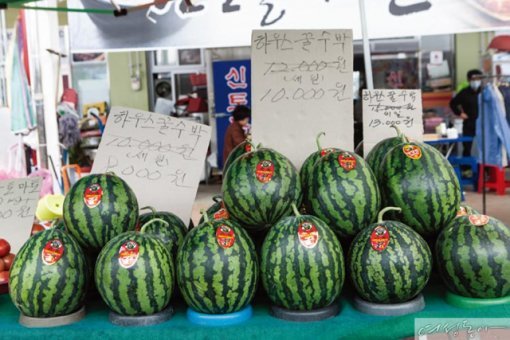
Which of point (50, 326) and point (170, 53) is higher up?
point (170, 53)

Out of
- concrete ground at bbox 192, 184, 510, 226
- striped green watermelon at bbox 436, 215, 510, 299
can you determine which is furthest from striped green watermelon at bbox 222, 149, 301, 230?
concrete ground at bbox 192, 184, 510, 226

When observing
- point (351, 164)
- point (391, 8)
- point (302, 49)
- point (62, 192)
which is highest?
point (391, 8)

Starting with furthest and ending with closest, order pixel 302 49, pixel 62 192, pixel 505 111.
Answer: pixel 505 111 → pixel 62 192 → pixel 302 49

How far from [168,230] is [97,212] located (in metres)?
0.24

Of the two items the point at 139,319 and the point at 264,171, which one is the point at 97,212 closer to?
the point at 139,319

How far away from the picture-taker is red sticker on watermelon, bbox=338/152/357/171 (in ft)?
6.34

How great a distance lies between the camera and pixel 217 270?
174 cm

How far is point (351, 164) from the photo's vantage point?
6.36ft

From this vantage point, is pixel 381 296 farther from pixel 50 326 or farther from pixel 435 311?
pixel 50 326

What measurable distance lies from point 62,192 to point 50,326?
3476 millimetres

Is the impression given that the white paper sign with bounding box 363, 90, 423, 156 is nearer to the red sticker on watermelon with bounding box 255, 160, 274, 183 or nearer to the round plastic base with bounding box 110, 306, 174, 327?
the red sticker on watermelon with bounding box 255, 160, 274, 183

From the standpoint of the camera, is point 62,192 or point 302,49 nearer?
point 302,49

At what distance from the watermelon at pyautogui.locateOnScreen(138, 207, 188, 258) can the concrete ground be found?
15.6 ft

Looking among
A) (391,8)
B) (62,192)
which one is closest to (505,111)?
(391,8)
